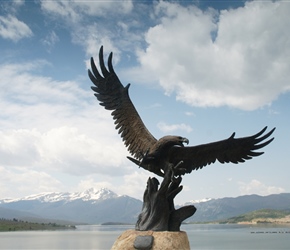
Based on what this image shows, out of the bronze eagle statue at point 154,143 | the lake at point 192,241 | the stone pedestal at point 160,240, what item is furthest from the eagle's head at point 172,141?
the lake at point 192,241

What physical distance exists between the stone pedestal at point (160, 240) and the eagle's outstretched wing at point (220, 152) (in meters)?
1.92

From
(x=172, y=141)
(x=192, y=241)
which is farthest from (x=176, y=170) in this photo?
(x=192, y=241)

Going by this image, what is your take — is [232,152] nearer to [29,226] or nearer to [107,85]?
[107,85]

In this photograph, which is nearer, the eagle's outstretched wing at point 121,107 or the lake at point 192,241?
the eagle's outstretched wing at point 121,107

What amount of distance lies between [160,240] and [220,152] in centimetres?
288

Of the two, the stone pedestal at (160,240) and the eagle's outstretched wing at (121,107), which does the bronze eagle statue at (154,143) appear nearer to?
the eagle's outstretched wing at (121,107)

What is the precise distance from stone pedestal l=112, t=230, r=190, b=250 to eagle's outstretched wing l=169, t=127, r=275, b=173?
6.31 ft

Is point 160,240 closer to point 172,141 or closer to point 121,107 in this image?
point 172,141

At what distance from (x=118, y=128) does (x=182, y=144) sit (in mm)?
2153

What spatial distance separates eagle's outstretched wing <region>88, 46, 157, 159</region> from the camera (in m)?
11.2

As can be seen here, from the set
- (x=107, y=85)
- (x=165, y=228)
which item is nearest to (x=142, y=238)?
(x=165, y=228)

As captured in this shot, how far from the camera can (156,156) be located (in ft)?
34.2

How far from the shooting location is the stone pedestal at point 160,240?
30.5 feet

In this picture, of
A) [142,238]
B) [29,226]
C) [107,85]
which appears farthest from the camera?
[29,226]
